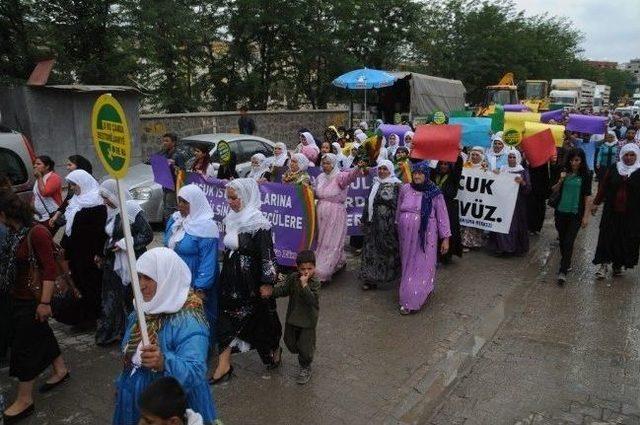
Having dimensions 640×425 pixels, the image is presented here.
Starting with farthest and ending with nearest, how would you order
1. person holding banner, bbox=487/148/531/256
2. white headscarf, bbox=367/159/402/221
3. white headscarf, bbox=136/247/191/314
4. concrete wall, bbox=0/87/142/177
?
concrete wall, bbox=0/87/142/177, person holding banner, bbox=487/148/531/256, white headscarf, bbox=367/159/402/221, white headscarf, bbox=136/247/191/314

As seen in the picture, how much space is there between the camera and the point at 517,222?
7.88 meters

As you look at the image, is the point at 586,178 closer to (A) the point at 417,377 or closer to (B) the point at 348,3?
(A) the point at 417,377

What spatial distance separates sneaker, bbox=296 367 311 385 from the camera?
428 cm

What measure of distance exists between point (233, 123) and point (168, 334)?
14927 mm

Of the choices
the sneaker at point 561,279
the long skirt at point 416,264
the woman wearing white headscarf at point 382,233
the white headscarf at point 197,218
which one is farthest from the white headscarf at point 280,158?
the white headscarf at point 197,218

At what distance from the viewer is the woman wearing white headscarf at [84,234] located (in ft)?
16.2

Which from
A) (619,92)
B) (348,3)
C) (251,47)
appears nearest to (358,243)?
(251,47)

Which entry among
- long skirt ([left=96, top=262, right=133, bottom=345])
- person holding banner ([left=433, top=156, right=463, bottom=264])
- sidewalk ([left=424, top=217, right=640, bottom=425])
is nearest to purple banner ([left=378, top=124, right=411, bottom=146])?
person holding banner ([left=433, top=156, right=463, bottom=264])

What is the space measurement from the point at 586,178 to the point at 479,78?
2961 centimetres

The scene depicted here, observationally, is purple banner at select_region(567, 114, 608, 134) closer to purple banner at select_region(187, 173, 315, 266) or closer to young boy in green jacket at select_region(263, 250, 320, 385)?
purple banner at select_region(187, 173, 315, 266)

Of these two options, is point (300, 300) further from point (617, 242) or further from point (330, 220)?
point (617, 242)

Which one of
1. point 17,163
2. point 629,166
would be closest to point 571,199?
point 629,166

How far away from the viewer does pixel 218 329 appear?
166 inches

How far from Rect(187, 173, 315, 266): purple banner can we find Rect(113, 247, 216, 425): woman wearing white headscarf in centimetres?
411
